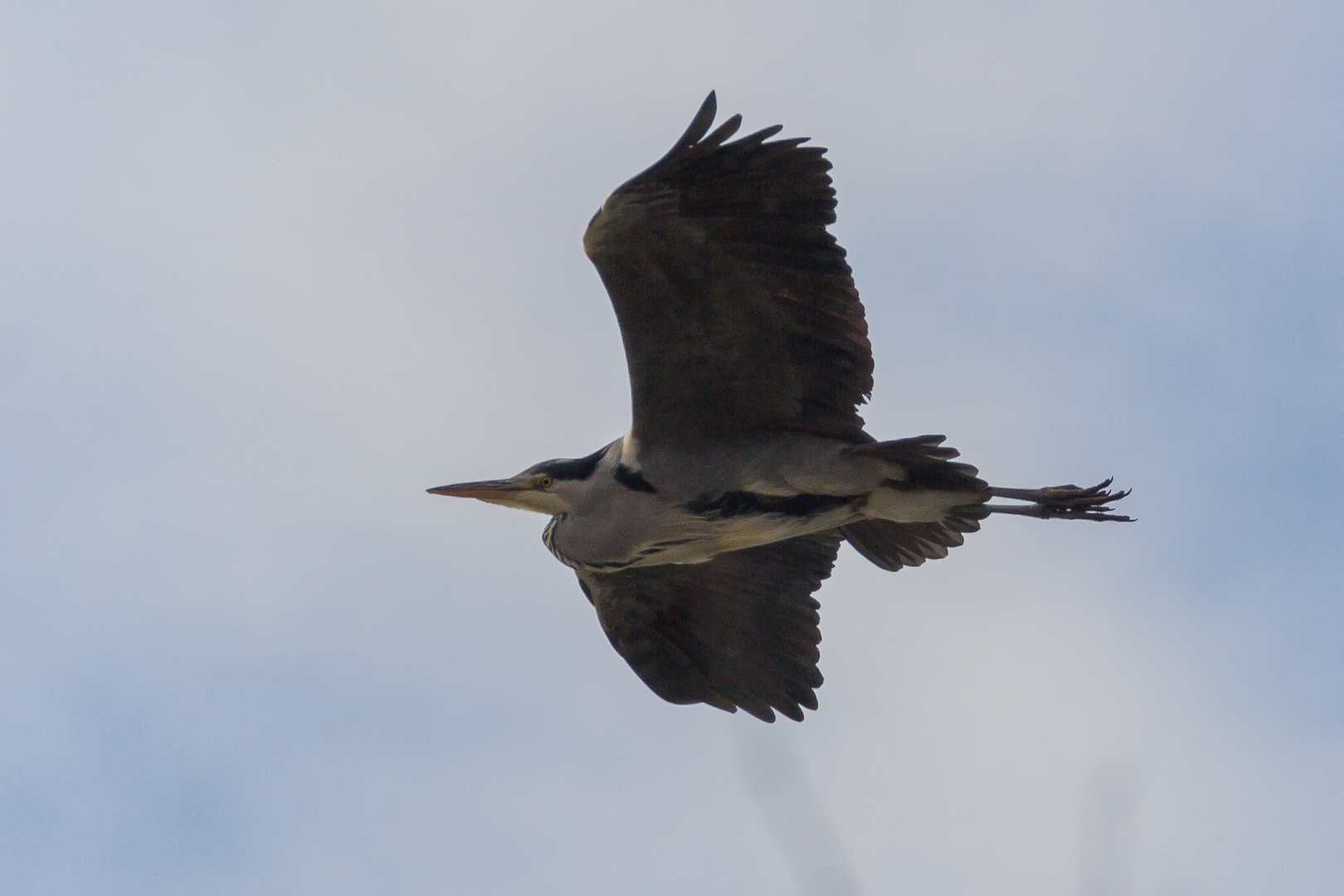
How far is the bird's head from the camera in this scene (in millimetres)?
7875

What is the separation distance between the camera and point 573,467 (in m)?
7.90

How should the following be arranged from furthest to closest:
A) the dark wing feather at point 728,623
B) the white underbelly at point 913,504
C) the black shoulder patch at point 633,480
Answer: the dark wing feather at point 728,623, the black shoulder patch at point 633,480, the white underbelly at point 913,504

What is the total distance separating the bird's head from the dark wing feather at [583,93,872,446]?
0.40m

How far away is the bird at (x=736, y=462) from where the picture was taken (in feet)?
22.7

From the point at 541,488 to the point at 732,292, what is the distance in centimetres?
147

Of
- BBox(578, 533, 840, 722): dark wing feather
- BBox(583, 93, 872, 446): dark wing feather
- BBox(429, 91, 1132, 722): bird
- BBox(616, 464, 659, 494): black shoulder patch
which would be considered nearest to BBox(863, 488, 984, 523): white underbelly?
BBox(429, 91, 1132, 722): bird

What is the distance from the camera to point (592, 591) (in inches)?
327

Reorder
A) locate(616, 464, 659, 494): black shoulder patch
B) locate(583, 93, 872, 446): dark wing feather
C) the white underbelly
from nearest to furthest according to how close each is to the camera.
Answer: locate(583, 93, 872, 446): dark wing feather, the white underbelly, locate(616, 464, 659, 494): black shoulder patch

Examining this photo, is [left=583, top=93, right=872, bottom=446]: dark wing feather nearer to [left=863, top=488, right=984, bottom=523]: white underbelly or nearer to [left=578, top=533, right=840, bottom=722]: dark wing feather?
[left=863, top=488, right=984, bottom=523]: white underbelly

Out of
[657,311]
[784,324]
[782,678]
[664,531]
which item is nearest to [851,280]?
[784,324]

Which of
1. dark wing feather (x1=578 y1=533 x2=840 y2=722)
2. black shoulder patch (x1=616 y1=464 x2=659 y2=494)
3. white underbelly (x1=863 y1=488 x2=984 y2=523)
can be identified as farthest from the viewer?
dark wing feather (x1=578 y1=533 x2=840 y2=722)

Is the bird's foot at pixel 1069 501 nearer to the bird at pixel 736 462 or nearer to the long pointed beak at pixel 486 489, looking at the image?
the bird at pixel 736 462

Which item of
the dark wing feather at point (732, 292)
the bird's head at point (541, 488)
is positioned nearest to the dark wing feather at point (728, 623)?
the bird's head at point (541, 488)

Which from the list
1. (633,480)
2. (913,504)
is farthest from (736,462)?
(913,504)
